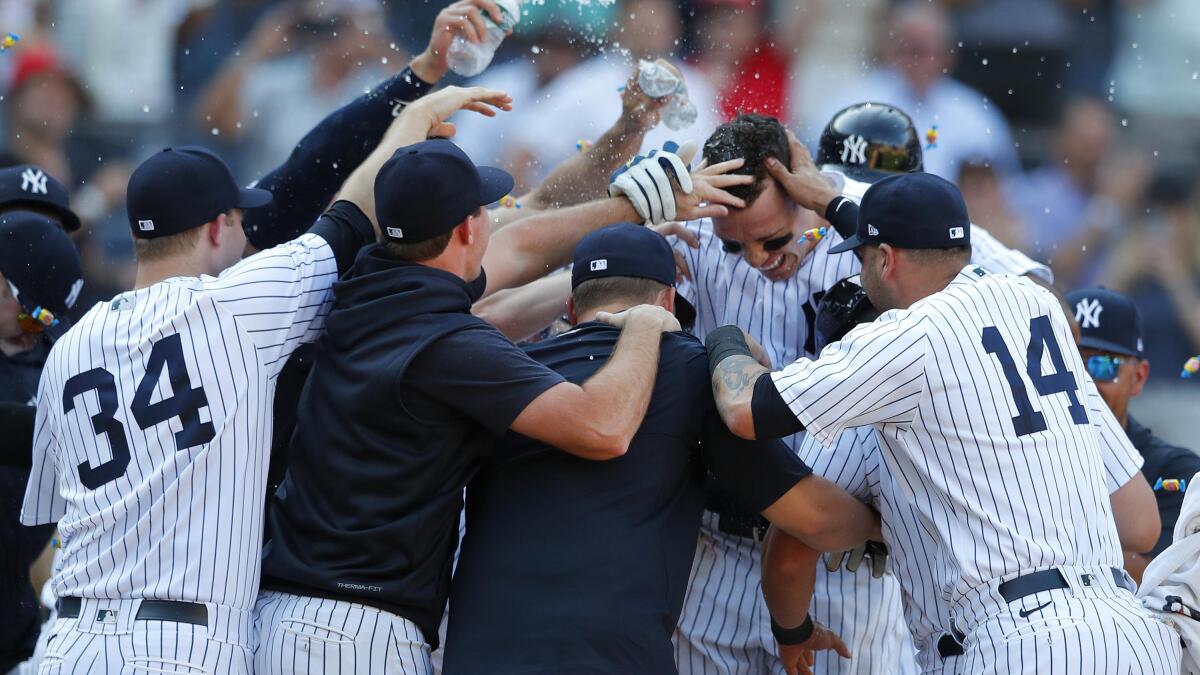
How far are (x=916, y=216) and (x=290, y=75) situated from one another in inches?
197

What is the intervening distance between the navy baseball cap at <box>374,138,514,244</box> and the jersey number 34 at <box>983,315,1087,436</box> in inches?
52.2

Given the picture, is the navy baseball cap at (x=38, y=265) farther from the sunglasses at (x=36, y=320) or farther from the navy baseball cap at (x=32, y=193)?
the navy baseball cap at (x=32, y=193)

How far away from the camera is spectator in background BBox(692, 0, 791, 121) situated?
20.9 ft

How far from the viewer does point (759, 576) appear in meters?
4.27

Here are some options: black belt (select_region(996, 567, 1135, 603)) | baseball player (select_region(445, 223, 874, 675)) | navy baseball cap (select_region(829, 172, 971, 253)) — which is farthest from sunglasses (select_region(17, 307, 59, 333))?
black belt (select_region(996, 567, 1135, 603))

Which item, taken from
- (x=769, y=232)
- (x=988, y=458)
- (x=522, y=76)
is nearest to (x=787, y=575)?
Answer: (x=988, y=458)

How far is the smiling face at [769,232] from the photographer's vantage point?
4129 mm

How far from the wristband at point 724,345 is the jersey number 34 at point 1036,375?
23.7 inches

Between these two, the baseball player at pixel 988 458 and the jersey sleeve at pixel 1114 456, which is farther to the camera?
the jersey sleeve at pixel 1114 456

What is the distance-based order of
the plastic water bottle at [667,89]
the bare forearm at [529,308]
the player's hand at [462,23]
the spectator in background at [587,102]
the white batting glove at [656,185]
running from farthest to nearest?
the spectator in background at [587,102] → the plastic water bottle at [667,89] → the bare forearm at [529,308] → the player's hand at [462,23] → the white batting glove at [656,185]

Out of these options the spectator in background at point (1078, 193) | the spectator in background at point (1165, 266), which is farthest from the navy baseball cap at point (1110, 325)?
the spectator in background at point (1165, 266)

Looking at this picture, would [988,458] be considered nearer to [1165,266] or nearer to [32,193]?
[32,193]

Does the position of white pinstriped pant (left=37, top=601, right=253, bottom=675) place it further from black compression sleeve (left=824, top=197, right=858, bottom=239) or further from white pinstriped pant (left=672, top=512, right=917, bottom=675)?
black compression sleeve (left=824, top=197, right=858, bottom=239)

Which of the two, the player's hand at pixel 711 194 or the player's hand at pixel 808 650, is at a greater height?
the player's hand at pixel 711 194
